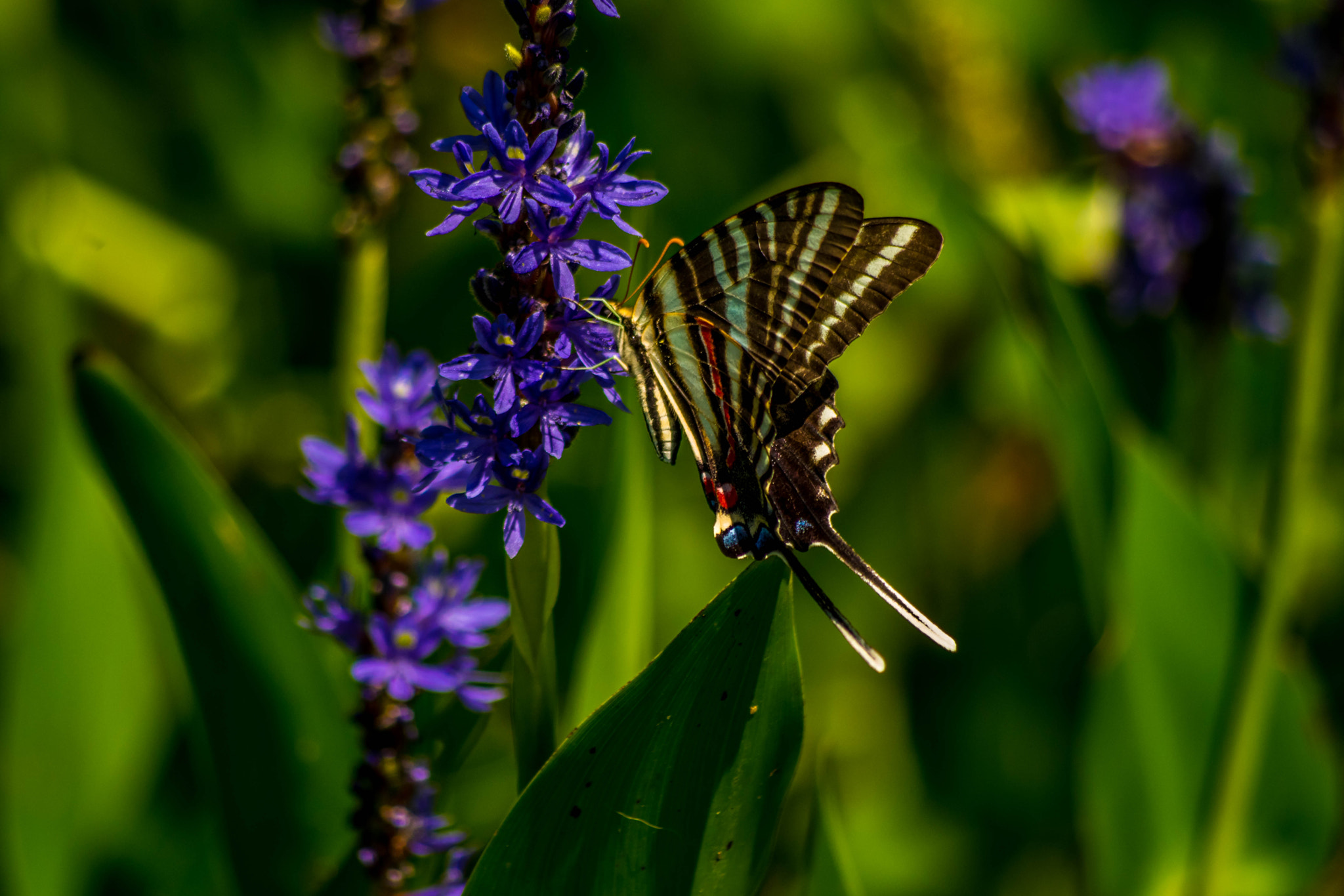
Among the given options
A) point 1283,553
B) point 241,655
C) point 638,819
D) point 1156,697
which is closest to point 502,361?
point 638,819

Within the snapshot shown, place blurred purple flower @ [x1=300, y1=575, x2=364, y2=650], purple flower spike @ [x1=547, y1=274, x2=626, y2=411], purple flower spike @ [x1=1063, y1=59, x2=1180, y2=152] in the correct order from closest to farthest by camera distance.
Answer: purple flower spike @ [x1=547, y1=274, x2=626, y2=411] < blurred purple flower @ [x1=300, y1=575, x2=364, y2=650] < purple flower spike @ [x1=1063, y1=59, x2=1180, y2=152]

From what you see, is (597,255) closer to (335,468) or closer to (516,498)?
(516,498)

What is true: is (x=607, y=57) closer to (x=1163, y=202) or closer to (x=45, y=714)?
(x=1163, y=202)

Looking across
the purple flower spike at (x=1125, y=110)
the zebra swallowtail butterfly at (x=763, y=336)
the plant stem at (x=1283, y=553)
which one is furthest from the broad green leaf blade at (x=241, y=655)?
the purple flower spike at (x=1125, y=110)

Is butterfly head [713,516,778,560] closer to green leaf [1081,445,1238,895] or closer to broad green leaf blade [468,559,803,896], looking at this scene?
broad green leaf blade [468,559,803,896]

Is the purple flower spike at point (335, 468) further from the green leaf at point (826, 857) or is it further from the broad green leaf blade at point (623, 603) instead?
the green leaf at point (826, 857)

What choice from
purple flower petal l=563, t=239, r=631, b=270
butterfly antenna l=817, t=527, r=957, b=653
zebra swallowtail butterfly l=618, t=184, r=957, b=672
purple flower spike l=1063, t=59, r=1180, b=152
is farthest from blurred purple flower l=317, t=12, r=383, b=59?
purple flower spike l=1063, t=59, r=1180, b=152
